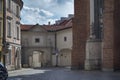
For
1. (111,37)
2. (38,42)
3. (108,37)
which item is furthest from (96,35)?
(38,42)

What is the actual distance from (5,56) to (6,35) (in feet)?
8.71

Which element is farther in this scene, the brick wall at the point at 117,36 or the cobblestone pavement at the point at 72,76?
the brick wall at the point at 117,36

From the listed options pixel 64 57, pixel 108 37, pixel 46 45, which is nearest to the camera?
pixel 108 37

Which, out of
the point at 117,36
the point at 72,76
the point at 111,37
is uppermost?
the point at 117,36

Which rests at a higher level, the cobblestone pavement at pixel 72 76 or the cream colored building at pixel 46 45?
the cream colored building at pixel 46 45

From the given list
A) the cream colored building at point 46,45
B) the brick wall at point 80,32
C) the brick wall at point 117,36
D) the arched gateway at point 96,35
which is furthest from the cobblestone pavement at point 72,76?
the cream colored building at point 46,45

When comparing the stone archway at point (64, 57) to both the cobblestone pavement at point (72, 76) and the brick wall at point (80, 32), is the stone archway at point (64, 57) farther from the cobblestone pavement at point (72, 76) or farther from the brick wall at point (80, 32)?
the cobblestone pavement at point (72, 76)

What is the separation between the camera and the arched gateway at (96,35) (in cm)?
3428

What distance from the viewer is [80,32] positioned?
1639 inches

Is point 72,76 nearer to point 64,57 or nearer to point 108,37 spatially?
point 108,37

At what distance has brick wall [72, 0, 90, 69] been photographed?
4134cm

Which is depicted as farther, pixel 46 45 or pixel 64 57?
pixel 46 45

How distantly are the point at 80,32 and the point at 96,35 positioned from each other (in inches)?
149

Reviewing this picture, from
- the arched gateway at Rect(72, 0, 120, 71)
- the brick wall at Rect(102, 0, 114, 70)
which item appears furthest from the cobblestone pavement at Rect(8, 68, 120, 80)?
the arched gateway at Rect(72, 0, 120, 71)
